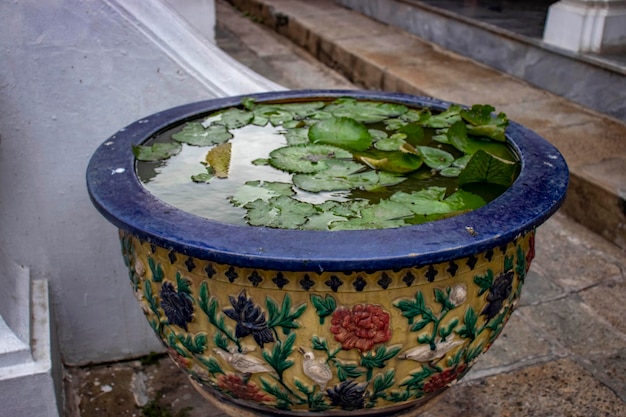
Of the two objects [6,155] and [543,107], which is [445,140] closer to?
[6,155]

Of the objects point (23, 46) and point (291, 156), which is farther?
point (23, 46)

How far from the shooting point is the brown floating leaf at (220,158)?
1.45 metres

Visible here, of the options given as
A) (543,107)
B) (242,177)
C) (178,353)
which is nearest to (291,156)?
(242,177)

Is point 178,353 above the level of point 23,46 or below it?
below

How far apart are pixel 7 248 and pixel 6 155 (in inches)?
9.9

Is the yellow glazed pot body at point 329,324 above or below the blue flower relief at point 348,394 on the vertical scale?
above

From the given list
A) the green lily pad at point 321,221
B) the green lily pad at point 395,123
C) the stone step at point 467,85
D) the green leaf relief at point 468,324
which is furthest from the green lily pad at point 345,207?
the stone step at point 467,85

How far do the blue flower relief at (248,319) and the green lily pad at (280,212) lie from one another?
0.47ft

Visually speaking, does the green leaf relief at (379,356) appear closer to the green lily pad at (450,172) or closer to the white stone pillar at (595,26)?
the green lily pad at (450,172)

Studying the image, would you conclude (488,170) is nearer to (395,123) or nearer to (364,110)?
(395,123)

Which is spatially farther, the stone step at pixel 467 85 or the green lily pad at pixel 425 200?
the stone step at pixel 467 85

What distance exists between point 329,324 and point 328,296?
5 cm

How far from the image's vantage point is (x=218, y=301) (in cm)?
116

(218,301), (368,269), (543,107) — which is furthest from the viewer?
(543,107)
